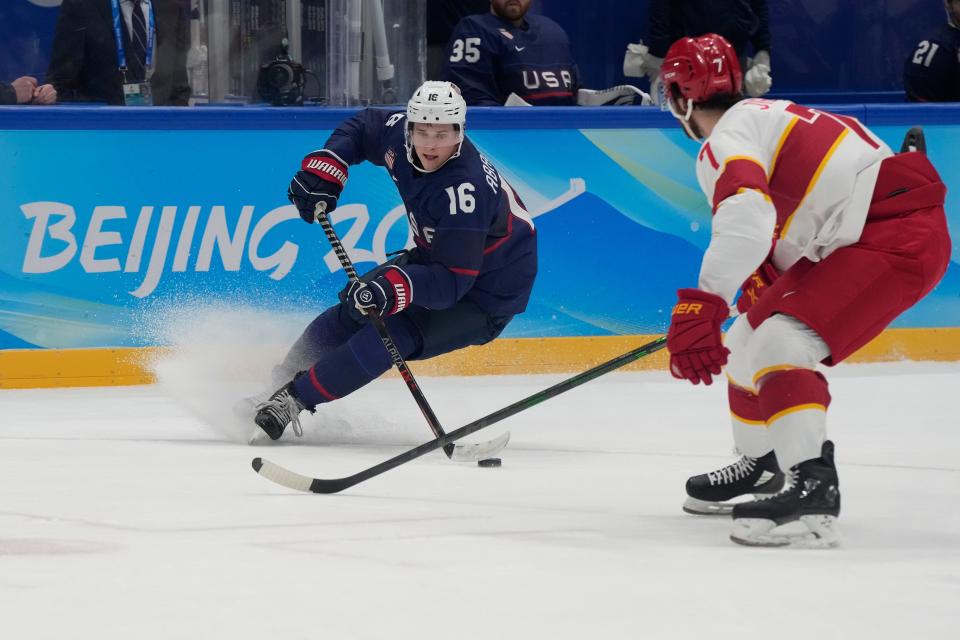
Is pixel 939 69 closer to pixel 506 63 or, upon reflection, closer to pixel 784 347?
pixel 506 63

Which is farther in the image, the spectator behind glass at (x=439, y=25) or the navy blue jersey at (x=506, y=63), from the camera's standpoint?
the spectator behind glass at (x=439, y=25)

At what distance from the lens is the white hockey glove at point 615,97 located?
581 cm

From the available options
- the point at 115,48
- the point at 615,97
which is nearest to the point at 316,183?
the point at 115,48

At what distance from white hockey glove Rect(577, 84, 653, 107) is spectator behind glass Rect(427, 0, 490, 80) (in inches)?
27.3

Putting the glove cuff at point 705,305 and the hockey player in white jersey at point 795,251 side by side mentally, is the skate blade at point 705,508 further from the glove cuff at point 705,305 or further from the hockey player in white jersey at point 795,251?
the glove cuff at point 705,305

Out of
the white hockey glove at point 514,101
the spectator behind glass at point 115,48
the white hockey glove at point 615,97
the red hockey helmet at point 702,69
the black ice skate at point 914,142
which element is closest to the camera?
the red hockey helmet at point 702,69

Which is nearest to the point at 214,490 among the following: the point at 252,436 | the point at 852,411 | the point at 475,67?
the point at 252,436

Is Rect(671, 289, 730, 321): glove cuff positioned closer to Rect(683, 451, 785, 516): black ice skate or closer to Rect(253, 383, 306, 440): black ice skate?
Rect(683, 451, 785, 516): black ice skate

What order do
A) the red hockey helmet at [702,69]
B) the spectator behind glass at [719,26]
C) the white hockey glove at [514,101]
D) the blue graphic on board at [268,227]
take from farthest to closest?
the spectator behind glass at [719,26] → the white hockey glove at [514,101] → the blue graphic on board at [268,227] → the red hockey helmet at [702,69]

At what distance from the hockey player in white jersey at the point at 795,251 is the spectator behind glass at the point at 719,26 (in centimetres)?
326

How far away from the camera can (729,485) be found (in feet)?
11.0

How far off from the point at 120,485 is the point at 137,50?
2326 millimetres

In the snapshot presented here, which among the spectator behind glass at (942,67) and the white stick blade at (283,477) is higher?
the spectator behind glass at (942,67)

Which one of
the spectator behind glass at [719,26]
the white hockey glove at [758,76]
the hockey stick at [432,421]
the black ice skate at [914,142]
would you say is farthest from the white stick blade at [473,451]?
the white hockey glove at [758,76]
